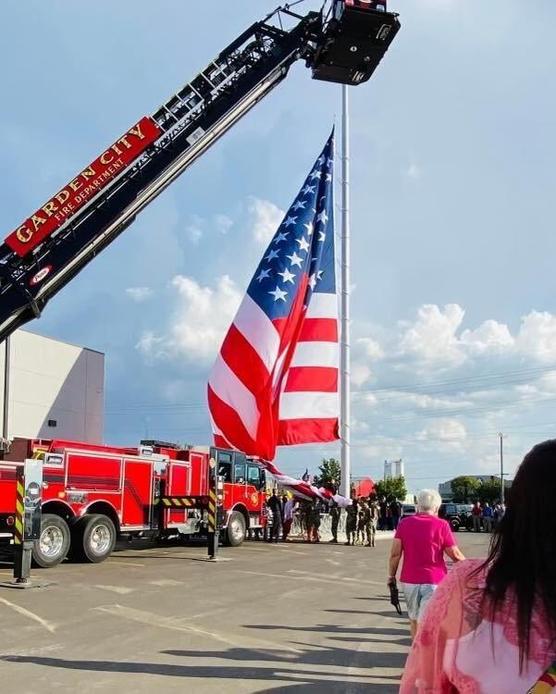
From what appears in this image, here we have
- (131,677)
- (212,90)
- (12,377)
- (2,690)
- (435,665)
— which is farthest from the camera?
(12,377)

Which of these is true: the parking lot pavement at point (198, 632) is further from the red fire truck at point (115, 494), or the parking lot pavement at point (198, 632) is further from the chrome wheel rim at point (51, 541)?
the red fire truck at point (115, 494)

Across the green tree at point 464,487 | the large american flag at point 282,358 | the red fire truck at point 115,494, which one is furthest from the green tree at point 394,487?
the red fire truck at point 115,494

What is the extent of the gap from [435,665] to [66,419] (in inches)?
1331

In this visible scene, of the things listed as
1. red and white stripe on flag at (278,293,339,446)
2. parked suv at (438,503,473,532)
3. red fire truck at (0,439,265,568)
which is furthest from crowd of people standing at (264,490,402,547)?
parked suv at (438,503,473,532)

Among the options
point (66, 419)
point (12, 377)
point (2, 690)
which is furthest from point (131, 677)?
point (66, 419)

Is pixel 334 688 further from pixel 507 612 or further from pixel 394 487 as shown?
pixel 394 487

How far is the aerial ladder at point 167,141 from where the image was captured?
47.9 ft

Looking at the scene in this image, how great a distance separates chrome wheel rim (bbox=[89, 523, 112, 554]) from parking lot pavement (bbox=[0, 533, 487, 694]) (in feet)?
A: 2.25

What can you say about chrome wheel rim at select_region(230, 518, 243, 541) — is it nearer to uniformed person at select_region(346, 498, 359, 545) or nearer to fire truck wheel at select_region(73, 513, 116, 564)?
uniformed person at select_region(346, 498, 359, 545)

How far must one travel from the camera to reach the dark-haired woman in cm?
175

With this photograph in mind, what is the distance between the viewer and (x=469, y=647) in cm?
181

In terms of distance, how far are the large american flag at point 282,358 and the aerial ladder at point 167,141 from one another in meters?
6.87

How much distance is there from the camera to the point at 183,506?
17.5 m

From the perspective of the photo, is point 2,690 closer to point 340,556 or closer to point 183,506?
point 183,506
